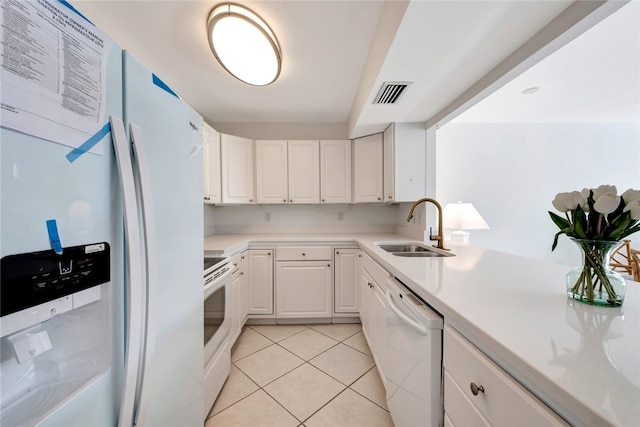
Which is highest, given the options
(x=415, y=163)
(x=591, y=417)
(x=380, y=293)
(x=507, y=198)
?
(x=415, y=163)

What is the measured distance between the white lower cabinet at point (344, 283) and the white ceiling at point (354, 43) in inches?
54.7

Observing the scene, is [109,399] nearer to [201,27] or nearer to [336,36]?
[201,27]

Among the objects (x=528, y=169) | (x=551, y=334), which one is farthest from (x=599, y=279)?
(x=528, y=169)

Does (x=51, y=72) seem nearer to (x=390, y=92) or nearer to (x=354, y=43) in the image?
(x=354, y=43)

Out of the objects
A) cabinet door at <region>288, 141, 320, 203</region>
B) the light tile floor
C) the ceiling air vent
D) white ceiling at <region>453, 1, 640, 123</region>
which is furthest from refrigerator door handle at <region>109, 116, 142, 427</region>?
white ceiling at <region>453, 1, 640, 123</region>

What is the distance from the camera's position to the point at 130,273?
0.59 metres

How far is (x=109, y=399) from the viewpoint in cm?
56

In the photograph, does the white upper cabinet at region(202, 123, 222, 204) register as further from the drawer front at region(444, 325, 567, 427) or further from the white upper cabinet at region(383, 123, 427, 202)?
the drawer front at region(444, 325, 567, 427)

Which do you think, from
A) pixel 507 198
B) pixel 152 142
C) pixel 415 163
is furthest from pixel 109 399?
pixel 507 198

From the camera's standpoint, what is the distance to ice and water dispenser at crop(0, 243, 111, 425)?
0.38 metres

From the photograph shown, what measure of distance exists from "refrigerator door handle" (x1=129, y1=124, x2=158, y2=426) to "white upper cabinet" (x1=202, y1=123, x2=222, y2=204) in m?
1.58

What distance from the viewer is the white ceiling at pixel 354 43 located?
3.42ft

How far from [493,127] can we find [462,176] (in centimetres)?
83

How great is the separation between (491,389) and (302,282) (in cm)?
201
